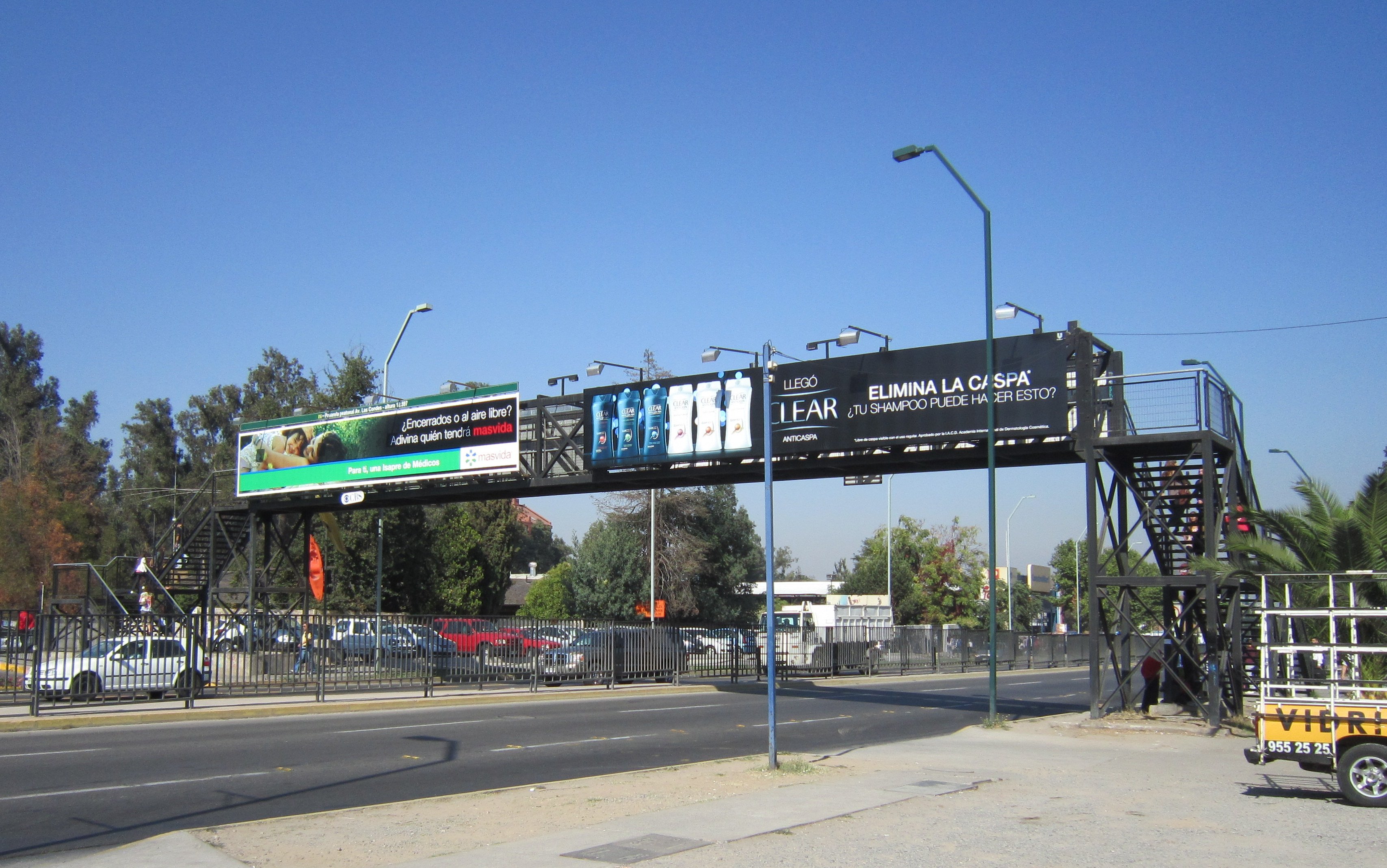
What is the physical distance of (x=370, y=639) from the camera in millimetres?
28344

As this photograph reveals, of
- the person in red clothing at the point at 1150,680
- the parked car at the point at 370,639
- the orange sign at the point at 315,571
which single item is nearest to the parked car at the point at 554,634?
the parked car at the point at 370,639

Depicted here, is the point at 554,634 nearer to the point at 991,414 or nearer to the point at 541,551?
the point at 991,414

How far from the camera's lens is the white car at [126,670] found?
22625 mm

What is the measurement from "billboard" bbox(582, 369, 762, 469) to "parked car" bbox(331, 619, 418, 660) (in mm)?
6658

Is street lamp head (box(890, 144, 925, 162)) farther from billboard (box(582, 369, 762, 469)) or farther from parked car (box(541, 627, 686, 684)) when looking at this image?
parked car (box(541, 627, 686, 684))

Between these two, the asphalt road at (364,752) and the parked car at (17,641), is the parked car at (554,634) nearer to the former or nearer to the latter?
the asphalt road at (364,752)

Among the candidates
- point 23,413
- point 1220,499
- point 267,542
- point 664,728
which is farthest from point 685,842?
point 23,413

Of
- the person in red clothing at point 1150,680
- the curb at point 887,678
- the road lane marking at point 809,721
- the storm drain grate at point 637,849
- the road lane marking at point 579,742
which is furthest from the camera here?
the curb at point 887,678

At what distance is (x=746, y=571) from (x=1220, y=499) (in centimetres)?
4636

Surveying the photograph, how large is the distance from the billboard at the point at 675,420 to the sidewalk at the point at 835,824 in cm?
1296

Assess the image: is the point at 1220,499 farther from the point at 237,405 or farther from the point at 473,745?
the point at 237,405

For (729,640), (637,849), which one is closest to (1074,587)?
(729,640)

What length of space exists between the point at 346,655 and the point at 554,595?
39.3m

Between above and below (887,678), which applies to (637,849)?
above
